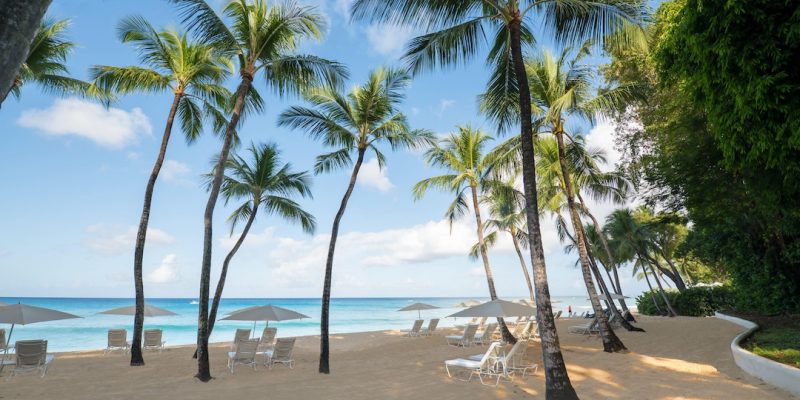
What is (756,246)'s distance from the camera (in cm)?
1659

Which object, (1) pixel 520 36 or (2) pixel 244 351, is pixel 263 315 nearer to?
(2) pixel 244 351

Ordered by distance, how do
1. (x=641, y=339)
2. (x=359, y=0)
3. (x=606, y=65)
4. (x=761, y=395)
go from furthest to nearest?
(x=606, y=65) < (x=641, y=339) < (x=359, y=0) < (x=761, y=395)

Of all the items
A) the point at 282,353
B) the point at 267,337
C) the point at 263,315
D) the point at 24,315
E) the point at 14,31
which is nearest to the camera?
the point at 14,31

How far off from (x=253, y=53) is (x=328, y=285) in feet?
20.2

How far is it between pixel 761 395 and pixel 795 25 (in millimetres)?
5596

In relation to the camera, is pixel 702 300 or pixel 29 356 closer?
pixel 29 356

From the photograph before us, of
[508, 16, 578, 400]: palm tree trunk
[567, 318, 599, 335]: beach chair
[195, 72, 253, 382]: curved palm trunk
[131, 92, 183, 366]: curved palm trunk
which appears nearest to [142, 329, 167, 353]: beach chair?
[131, 92, 183, 366]: curved palm trunk

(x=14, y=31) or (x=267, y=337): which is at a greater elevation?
(x=14, y=31)

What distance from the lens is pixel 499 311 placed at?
1041 cm

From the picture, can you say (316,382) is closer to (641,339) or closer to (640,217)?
(641,339)

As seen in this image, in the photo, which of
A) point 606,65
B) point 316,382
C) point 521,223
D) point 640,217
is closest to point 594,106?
point 606,65

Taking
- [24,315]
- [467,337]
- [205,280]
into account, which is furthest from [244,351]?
[467,337]

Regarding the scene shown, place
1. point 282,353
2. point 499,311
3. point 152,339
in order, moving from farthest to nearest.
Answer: point 152,339 < point 282,353 < point 499,311

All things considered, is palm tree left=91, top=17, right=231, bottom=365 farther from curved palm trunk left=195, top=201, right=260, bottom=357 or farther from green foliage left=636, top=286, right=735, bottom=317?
green foliage left=636, top=286, right=735, bottom=317
